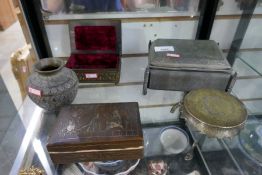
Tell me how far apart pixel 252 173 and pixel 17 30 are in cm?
277

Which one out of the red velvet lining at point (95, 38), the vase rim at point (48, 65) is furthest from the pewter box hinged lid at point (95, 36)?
the vase rim at point (48, 65)

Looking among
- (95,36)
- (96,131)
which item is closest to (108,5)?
(95,36)

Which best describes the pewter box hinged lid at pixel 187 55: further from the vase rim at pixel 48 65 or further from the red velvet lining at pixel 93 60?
the vase rim at pixel 48 65

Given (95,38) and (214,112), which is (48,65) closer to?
(95,38)

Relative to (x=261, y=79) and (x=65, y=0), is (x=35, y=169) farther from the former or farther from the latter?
(x=261, y=79)

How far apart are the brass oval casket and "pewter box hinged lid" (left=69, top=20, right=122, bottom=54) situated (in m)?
0.36

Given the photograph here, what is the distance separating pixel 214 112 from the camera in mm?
618

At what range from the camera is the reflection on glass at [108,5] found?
779 mm

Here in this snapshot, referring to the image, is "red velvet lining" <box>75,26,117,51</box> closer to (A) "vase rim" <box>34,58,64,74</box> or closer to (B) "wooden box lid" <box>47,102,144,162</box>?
(A) "vase rim" <box>34,58,64,74</box>

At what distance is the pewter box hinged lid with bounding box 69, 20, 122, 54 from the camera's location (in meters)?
0.80

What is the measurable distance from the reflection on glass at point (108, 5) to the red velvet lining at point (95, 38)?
0.23ft

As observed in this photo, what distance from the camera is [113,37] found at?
2.68 ft

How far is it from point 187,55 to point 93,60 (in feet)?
1.23

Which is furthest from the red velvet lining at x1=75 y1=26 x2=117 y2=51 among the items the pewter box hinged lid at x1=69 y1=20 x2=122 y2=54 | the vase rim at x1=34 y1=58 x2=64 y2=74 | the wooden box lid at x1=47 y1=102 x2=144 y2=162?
the wooden box lid at x1=47 y1=102 x2=144 y2=162
